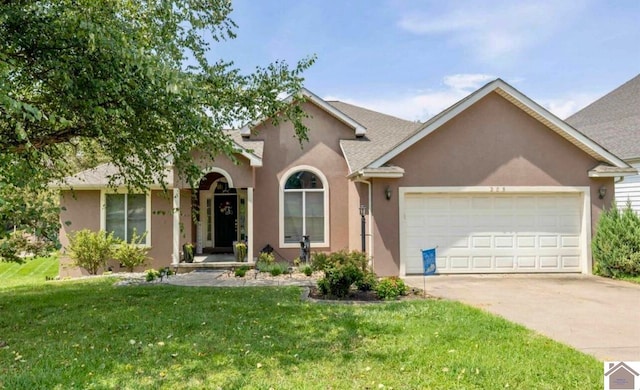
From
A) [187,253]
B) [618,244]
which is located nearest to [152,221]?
[187,253]

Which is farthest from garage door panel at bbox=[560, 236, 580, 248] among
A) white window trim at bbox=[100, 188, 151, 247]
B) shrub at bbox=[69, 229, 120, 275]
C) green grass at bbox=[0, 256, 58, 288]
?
green grass at bbox=[0, 256, 58, 288]

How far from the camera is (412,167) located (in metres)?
11.5

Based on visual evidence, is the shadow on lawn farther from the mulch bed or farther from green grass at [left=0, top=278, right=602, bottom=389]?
the mulch bed

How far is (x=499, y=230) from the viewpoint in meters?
11.7

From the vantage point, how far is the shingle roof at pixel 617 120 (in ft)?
50.5

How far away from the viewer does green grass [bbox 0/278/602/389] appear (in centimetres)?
424

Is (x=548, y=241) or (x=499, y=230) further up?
(x=499, y=230)

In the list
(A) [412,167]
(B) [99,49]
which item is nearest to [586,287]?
(A) [412,167]

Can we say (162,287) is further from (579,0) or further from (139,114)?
(579,0)

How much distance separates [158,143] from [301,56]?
10.2ft

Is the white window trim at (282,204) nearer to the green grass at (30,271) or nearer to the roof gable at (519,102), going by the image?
the roof gable at (519,102)

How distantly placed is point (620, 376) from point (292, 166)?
1080cm

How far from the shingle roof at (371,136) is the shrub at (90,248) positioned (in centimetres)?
816

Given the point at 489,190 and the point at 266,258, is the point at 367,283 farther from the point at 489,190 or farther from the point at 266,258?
the point at 489,190
